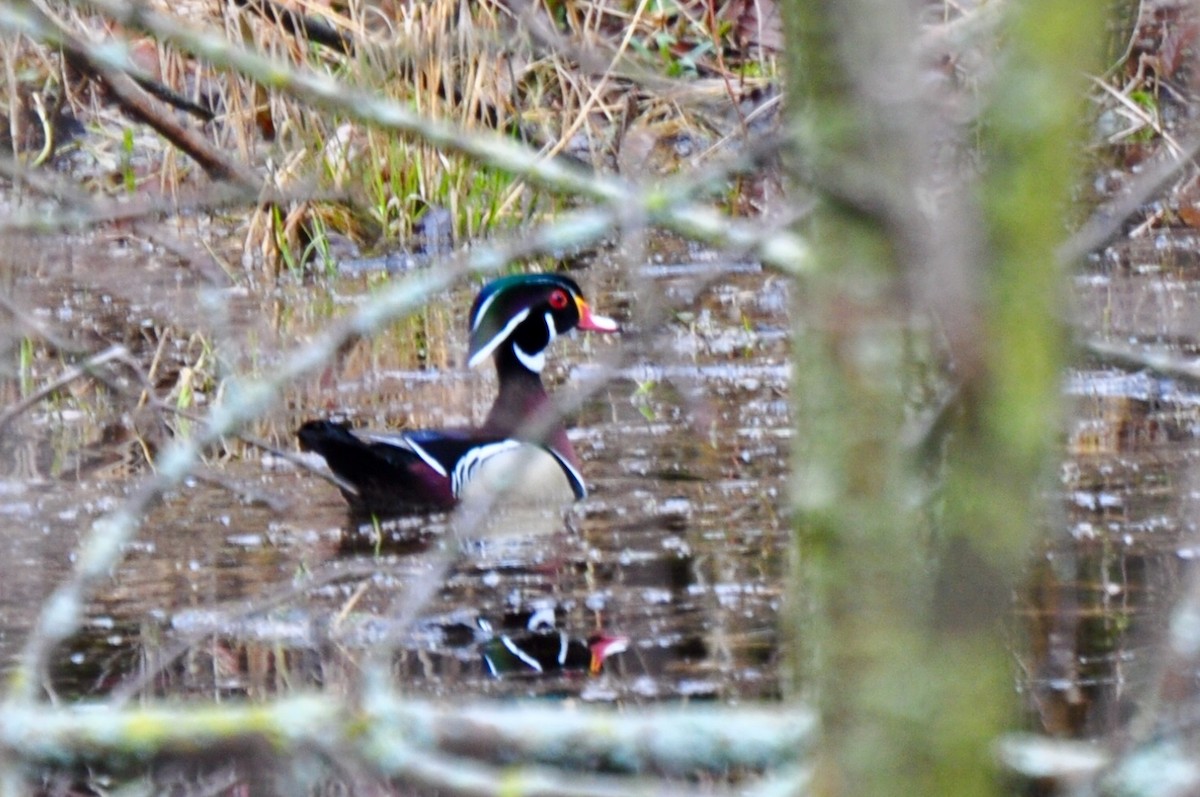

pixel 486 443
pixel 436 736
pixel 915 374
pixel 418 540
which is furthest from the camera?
pixel 486 443

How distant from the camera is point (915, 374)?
94 centimetres

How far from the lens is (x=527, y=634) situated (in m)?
3.84

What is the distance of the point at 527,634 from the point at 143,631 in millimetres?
717

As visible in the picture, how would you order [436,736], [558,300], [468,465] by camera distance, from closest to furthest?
[436,736] < [468,465] < [558,300]

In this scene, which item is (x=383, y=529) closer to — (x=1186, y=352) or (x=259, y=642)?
(x=259, y=642)

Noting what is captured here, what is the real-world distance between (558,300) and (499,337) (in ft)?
0.82

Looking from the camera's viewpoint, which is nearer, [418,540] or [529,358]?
[418,540]

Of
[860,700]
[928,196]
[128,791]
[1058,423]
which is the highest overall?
[928,196]

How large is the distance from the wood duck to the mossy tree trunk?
2619 millimetres

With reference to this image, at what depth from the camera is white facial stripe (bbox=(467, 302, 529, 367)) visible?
19.8ft

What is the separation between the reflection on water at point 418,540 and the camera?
3.54 meters

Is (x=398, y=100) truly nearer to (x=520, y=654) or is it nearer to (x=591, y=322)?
(x=591, y=322)

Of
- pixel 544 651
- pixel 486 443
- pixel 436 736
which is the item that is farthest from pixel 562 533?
pixel 436 736

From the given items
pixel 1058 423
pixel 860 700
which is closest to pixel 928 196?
pixel 1058 423
